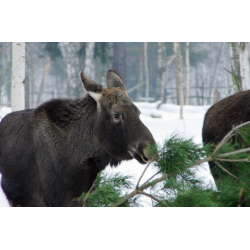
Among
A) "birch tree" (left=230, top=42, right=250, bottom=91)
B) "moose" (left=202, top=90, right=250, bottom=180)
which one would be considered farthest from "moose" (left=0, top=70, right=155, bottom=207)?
"birch tree" (left=230, top=42, right=250, bottom=91)

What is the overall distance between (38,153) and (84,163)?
0.54 metres

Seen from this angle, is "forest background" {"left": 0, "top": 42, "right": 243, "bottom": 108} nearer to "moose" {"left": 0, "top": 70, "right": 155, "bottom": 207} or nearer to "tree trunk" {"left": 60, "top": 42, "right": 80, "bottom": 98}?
"tree trunk" {"left": 60, "top": 42, "right": 80, "bottom": 98}

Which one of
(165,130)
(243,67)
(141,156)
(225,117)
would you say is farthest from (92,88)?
(165,130)

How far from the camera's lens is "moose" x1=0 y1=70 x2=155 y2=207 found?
3.60 m

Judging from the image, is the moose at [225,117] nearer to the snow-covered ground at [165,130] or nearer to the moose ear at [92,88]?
the snow-covered ground at [165,130]

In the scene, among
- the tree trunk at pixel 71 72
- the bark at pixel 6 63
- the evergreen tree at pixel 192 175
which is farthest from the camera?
the bark at pixel 6 63

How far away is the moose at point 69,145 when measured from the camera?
3600mm

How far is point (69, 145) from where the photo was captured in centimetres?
384

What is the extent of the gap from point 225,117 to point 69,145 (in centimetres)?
220

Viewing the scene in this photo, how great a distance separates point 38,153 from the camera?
3.77 metres

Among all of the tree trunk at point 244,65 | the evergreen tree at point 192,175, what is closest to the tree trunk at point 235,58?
the tree trunk at point 244,65

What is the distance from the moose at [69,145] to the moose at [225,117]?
142 centimetres

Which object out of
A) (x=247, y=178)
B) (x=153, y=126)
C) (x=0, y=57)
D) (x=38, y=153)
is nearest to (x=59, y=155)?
(x=38, y=153)

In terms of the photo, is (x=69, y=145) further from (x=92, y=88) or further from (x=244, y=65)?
(x=244, y=65)
